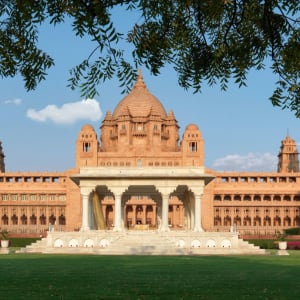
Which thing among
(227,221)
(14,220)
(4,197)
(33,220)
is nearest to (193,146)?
(227,221)

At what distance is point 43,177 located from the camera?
4190 inches

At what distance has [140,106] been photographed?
112 metres

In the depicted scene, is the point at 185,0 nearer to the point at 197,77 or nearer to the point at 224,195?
the point at 197,77

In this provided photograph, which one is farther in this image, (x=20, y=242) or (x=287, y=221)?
(x=287, y=221)

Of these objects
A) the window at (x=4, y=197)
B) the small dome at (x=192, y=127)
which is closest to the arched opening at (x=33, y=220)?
the window at (x=4, y=197)

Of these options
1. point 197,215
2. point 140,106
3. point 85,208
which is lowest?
point 197,215

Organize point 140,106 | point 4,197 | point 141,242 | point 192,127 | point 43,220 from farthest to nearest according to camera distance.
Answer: point 140,106 < point 192,127 < point 43,220 < point 4,197 < point 141,242

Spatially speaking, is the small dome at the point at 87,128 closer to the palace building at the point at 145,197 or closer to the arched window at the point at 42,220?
the palace building at the point at 145,197

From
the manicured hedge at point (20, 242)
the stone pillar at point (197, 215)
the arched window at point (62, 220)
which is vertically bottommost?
the manicured hedge at point (20, 242)

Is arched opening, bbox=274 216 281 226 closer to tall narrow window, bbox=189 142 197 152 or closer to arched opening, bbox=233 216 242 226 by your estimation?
arched opening, bbox=233 216 242 226

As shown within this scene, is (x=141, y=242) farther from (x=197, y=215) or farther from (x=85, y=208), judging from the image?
(x=85, y=208)

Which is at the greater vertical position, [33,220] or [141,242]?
[33,220]

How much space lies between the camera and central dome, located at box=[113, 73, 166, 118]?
363ft

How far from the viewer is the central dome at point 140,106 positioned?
11075cm
